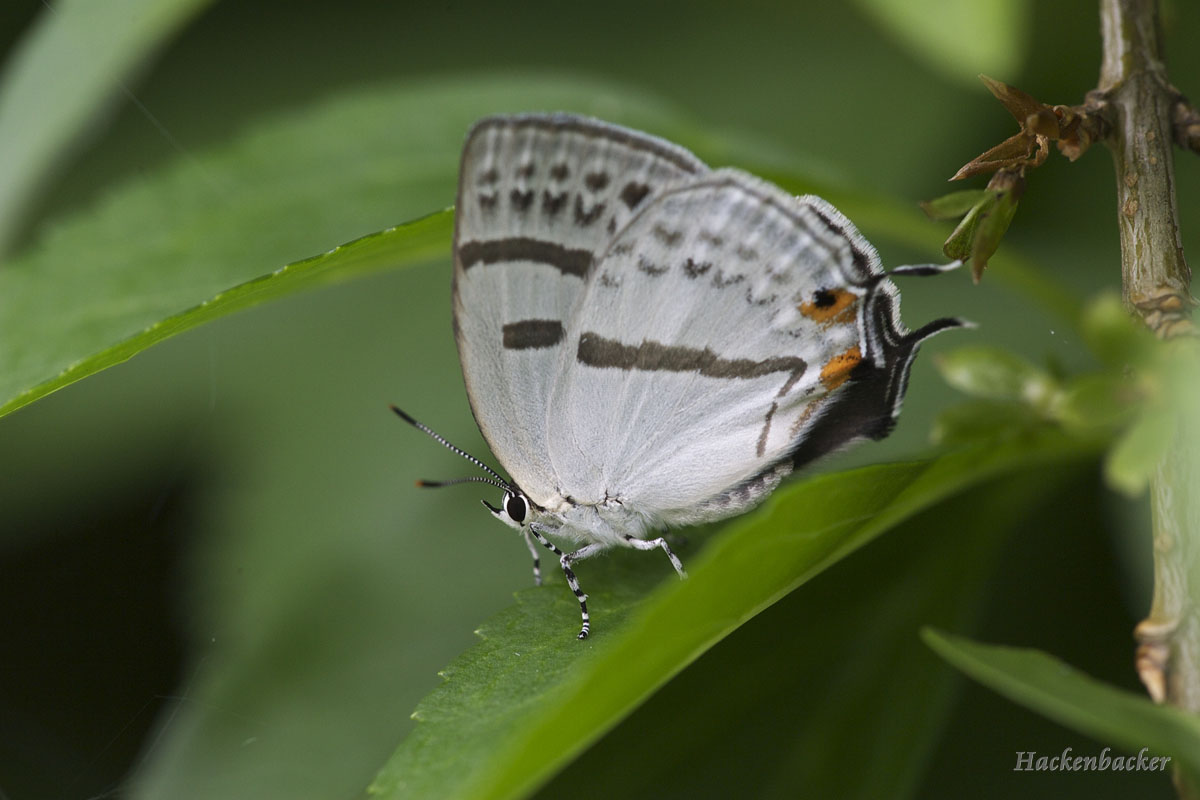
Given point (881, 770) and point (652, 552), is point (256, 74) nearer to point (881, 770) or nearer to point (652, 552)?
point (652, 552)

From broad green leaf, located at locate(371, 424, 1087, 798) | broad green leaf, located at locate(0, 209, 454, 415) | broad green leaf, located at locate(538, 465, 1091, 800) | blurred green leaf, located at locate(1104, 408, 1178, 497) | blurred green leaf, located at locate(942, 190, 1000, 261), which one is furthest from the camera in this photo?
broad green leaf, located at locate(538, 465, 1091, 800)

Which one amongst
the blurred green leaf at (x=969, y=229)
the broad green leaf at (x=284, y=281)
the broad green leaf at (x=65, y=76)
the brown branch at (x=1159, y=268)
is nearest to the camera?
the brown branch at (x=1159, y=268)

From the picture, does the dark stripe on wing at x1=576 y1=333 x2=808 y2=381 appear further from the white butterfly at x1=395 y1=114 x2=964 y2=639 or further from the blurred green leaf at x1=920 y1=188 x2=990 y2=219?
the blurred green leaf at x1=920 y1=188 x2=990 y2=219

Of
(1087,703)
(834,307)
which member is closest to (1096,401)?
(1087,703)

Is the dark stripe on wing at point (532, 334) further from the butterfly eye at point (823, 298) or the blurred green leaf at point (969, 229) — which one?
the blurred green leaf at point (969, 229)

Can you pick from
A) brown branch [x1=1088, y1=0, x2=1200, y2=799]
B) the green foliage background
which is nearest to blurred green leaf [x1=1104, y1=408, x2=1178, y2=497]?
brown branch [x1=1088, y1=0, x2=1200, y2=799]

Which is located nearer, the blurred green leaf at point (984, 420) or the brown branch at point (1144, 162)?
the blurred green leaf at point (984, 420)

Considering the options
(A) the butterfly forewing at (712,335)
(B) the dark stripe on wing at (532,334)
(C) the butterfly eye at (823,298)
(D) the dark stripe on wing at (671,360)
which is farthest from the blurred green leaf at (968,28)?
(B) the dark stripe on wing at (532,334)
